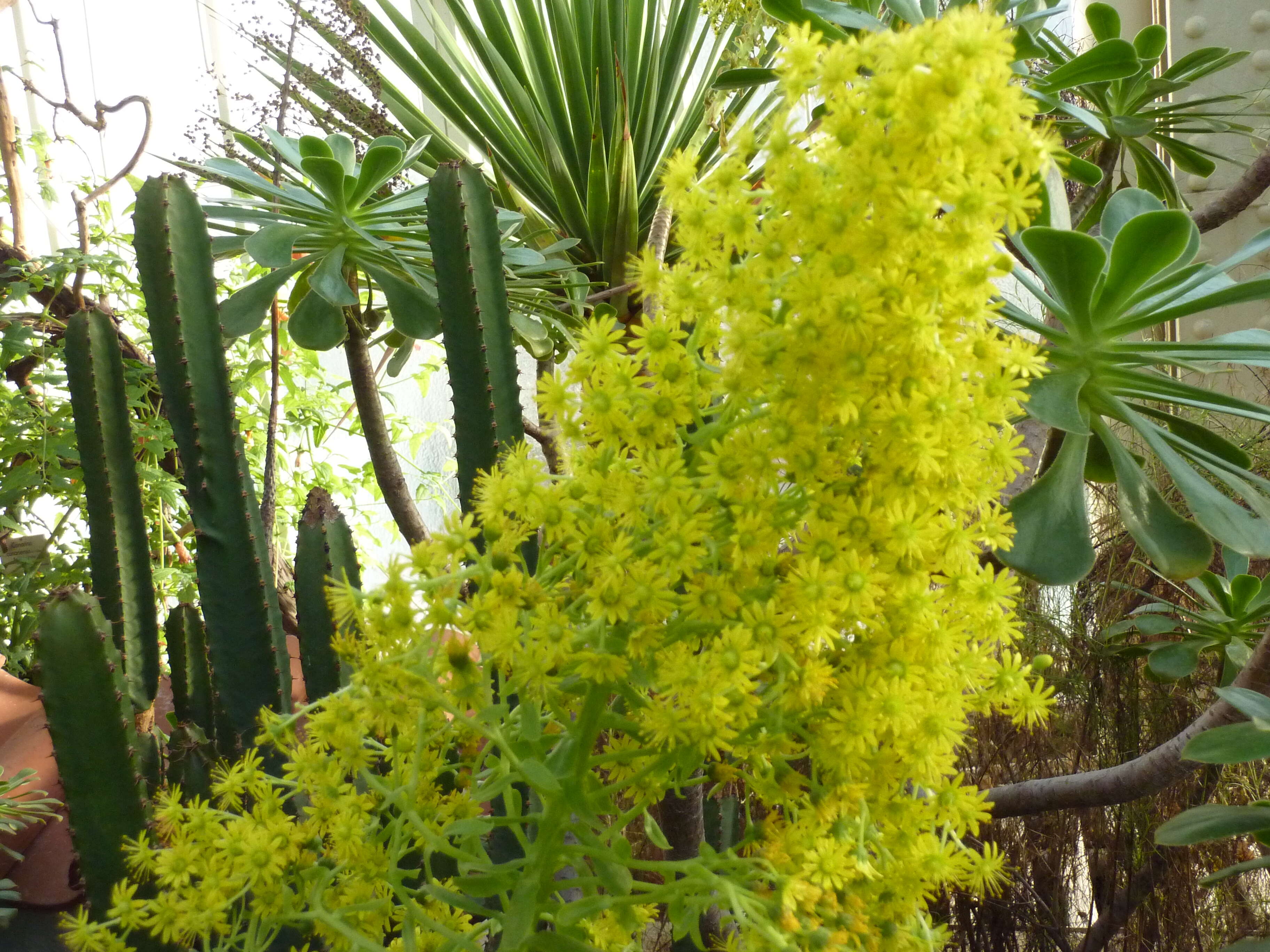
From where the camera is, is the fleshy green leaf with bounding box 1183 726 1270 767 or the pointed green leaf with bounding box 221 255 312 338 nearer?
the fleshy green leaf with bounding box 1183 726 1270 767

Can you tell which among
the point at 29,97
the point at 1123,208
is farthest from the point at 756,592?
the point at 29,97

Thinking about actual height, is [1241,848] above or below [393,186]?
below

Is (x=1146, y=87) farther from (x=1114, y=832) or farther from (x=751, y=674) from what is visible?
(x=751, y=674)

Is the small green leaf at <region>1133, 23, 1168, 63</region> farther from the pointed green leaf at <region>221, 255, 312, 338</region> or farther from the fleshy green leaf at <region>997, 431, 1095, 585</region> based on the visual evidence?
the pointed green leaf at <region>221, 255, 312, 338</region>

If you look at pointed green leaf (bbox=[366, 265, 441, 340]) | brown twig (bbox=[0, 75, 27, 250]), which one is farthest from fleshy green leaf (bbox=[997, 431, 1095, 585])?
brown twig (bbox=[0, 75, 27, 250])

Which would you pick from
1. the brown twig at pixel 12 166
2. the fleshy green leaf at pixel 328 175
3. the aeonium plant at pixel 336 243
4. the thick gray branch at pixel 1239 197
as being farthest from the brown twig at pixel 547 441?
the brown twig at pixel 12 166

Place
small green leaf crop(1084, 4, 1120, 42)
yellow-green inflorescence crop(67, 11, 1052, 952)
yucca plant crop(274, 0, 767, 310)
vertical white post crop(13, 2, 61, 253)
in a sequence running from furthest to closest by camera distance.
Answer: vertical white post crop(13, 2, 61, 253) < yucca plant crop(274, 0, 767, 310) < small green leaf crop(1084, 4, 1120, 42) < yellow-green inflorescence crop(67, 11, 1052, 952)

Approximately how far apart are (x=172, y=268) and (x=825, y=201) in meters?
0.70

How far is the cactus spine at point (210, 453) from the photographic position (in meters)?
0.83

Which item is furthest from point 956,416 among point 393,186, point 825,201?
point 393,186

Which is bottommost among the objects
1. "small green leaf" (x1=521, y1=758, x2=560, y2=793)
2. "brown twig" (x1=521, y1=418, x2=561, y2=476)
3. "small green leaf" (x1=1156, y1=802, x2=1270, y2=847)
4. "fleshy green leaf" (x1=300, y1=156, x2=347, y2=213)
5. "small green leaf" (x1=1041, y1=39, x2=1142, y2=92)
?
"small green leaf" (x1=1156, y1=802, x2=1270, y2=847)

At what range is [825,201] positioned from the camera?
0.40 m

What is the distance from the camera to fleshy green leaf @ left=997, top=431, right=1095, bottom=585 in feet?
2.32

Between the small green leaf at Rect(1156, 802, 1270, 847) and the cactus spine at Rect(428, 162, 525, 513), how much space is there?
2.34 feet
